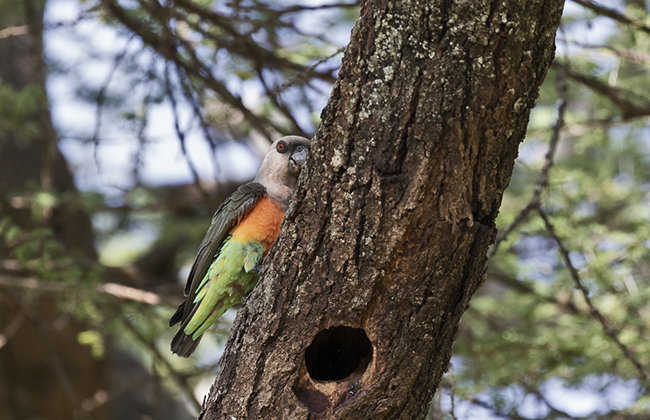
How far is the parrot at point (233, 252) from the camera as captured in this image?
351 cm

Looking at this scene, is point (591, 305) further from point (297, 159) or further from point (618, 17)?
point (618, 17)

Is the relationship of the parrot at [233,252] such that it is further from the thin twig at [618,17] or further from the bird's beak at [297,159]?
the thin twig at [618,17]

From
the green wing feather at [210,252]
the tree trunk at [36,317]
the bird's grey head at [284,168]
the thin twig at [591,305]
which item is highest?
the thin twig at [591,305]

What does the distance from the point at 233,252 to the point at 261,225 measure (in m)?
0.25

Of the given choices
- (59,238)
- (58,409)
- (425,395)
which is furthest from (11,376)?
(425,395)

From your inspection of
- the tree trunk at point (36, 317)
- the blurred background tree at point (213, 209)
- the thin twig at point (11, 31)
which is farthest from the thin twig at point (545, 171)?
the tree trunk at point (36, 317)

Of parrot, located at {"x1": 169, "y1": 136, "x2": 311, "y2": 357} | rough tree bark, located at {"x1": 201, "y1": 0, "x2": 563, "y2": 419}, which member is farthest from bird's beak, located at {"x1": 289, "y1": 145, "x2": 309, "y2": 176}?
rough tree bark, located at {"x1": 201, "y1": 0, "x2": 563, "y2": 419}

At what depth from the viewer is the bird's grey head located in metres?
3.79

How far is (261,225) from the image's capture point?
11.7 feet

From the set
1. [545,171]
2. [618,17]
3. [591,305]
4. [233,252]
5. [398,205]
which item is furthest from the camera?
[618,17]

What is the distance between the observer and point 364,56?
212 centimetres

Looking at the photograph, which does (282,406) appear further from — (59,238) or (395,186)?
(59,238)

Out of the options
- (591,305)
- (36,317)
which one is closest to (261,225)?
(591,305)

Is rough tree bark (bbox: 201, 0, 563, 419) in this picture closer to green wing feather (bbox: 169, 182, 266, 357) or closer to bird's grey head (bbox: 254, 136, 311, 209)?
green wing feather (bbox: 169, 182, 266, 357)
